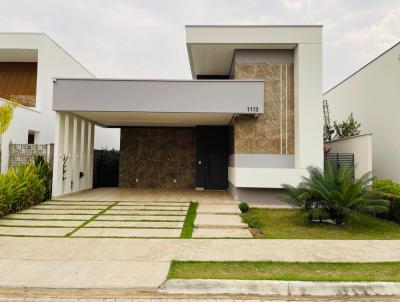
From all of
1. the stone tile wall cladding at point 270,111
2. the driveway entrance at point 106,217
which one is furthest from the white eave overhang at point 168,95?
the driveway entrance at point 106,217

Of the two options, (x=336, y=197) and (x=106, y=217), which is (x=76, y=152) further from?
(x=336, y=197)

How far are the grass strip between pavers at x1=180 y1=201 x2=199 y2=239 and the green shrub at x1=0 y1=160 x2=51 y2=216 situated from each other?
498cm

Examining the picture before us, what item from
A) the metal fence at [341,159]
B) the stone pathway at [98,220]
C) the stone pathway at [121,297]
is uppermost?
the metal fence at [341,159]

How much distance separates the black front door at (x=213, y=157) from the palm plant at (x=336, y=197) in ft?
24.2

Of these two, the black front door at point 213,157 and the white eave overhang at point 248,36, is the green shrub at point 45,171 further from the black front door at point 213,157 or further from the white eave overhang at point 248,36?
the black front door at point 213,157

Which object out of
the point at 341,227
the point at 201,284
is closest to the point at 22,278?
the point at 201,284

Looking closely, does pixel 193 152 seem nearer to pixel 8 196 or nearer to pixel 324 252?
pixel 8 196

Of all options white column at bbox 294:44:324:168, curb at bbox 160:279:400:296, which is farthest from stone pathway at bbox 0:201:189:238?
white column at bbox 294:44:324:168

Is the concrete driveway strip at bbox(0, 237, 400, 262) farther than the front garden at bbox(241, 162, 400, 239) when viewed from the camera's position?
No

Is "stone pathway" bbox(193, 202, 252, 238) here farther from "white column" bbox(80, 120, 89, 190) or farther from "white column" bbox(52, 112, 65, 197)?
"white column" bbox(80, 120, 89, 190)

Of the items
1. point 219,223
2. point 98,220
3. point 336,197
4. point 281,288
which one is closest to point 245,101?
point 336,197

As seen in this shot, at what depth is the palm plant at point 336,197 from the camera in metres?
8.23

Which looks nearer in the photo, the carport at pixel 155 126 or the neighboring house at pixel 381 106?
the carport at pixel 155 126

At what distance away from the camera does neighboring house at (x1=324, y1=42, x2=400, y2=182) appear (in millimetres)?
13391
